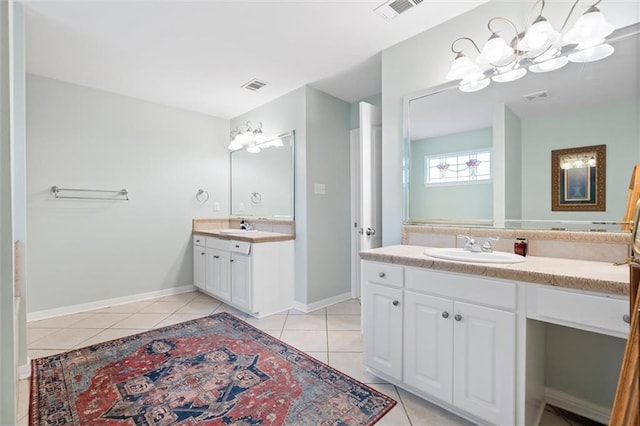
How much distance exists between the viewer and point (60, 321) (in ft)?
9.55

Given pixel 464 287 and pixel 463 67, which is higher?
pixel 463 67

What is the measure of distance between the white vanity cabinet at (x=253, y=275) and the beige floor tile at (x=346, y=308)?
1.56ft

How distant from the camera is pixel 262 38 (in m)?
2.32

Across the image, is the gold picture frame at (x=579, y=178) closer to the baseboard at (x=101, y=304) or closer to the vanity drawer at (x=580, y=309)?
the vanity drawer at (x=580, y=309)

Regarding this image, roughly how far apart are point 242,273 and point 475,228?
2.22 m

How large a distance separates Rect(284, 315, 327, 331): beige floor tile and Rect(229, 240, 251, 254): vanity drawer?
82 centimetres

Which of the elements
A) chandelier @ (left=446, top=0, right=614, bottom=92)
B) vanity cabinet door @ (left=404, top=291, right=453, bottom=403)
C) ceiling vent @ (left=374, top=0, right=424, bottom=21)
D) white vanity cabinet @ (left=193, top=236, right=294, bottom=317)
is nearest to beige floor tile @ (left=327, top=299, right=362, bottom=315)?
white vanity cabinet @ (left=193, top=236, right=294, bottom=317)

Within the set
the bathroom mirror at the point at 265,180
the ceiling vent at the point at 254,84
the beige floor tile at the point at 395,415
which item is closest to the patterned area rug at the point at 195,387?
the beige floor tile at the point at 395,415

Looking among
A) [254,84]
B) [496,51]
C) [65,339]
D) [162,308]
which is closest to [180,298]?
[162,308]

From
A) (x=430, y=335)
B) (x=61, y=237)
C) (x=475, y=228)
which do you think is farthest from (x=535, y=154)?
(x=61, y=237)

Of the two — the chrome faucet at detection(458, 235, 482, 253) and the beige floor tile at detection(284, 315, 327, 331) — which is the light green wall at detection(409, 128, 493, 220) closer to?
the chrome faucet at detection(458, 235, 482, 253)

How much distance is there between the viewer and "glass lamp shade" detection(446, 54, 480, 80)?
6.13ft

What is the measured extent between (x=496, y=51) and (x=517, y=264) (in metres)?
1.23

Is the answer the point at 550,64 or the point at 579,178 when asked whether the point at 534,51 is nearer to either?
the point at 550,64
